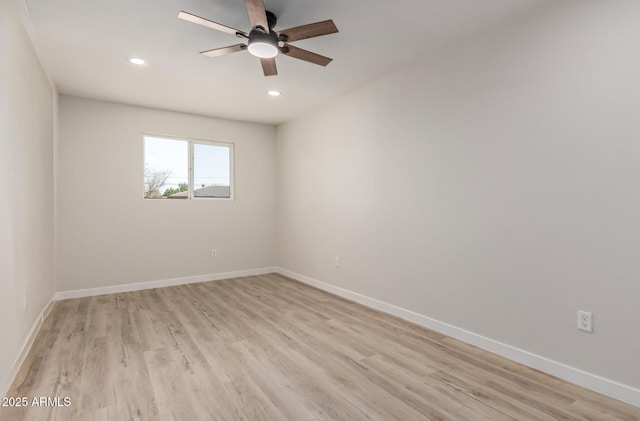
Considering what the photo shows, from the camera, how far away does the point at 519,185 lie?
7.86ft

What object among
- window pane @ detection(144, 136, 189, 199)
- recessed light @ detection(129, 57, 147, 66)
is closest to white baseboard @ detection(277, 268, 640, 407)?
window pane @ detection(144, 136, 189, 199)

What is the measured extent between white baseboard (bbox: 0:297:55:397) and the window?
1.85 meters

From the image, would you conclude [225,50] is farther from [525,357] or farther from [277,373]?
[525,357]

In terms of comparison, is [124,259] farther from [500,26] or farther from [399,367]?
[500,26]

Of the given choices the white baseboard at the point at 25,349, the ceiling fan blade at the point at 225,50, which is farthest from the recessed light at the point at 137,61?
the white baseboard at the point at 25,349

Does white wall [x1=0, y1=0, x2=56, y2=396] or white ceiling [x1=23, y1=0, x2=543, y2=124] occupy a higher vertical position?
white ceiling [x1=23, y1=0, x2=543, y2=124]

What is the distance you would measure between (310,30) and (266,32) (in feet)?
1.03

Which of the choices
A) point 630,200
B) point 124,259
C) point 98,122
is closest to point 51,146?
point 98,122

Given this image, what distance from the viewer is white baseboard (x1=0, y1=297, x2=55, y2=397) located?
76.8 inches

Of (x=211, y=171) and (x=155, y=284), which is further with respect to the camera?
(x=211, y=171)

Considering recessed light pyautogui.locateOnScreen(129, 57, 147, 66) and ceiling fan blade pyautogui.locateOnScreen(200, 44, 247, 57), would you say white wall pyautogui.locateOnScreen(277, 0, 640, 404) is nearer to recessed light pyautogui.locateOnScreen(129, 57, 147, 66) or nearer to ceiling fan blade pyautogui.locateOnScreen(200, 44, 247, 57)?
ceiling fan blade pyautogui.locateOnScreen(200, 44, 247, 57)

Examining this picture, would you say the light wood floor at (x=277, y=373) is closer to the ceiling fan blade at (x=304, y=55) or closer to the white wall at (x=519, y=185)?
the white wall at (x=519, y=185)

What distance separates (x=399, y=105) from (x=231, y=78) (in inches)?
70.9

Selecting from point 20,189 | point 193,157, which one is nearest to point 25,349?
point 20,189
